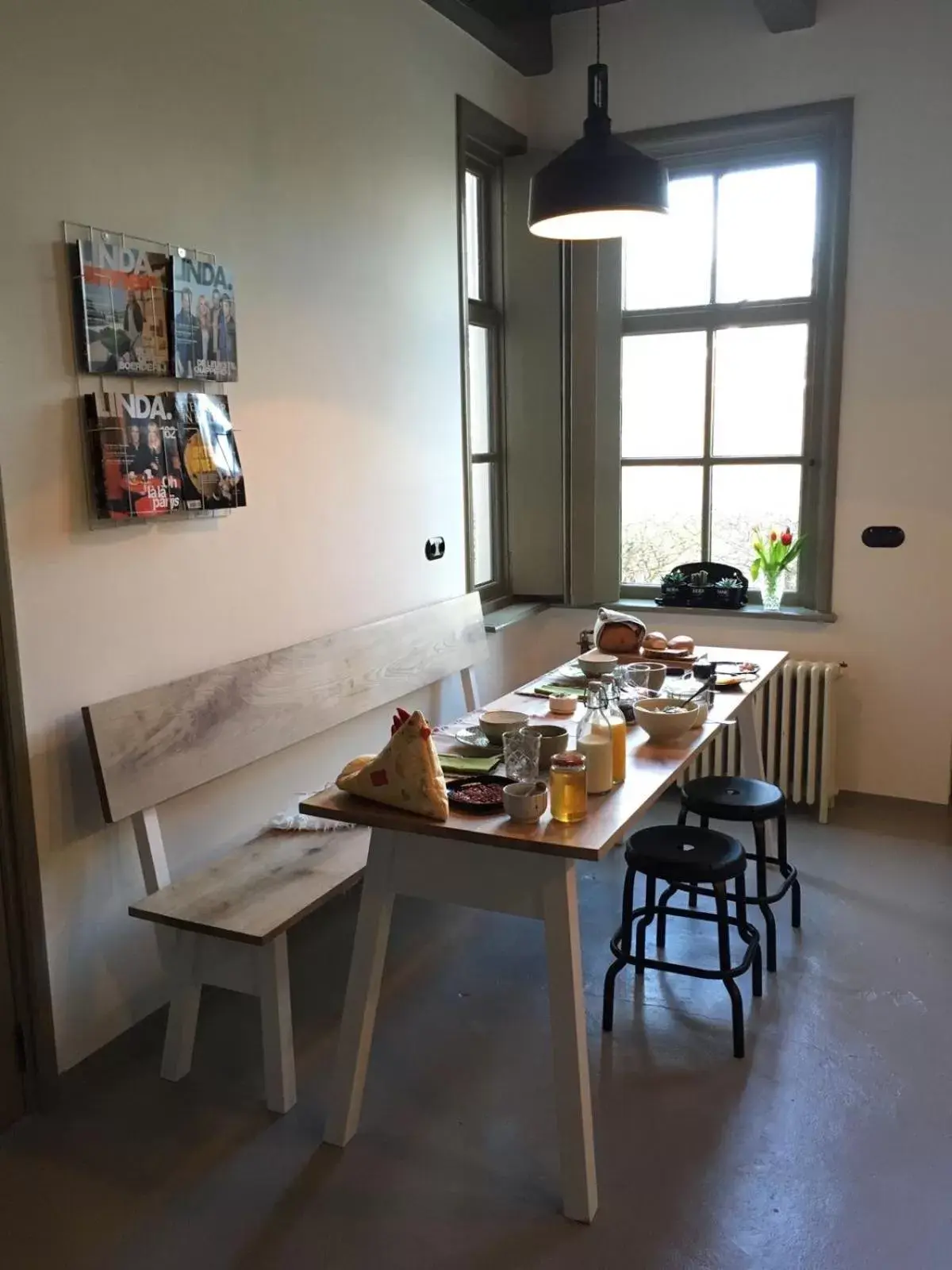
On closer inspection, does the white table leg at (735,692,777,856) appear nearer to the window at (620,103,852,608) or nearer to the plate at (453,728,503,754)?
the window at (620,103,852,608)

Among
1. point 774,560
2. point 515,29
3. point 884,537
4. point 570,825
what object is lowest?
point 570,825

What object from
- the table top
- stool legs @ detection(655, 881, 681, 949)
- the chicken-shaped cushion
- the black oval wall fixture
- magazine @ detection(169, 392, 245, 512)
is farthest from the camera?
the black oval wall fixture

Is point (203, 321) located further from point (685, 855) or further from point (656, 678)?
point (685, 855)

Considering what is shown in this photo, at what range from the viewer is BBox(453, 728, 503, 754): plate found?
2354mm

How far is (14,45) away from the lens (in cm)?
208

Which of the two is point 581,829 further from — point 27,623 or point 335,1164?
point 27,623

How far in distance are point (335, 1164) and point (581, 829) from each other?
0.90m

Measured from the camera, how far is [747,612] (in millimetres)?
4191

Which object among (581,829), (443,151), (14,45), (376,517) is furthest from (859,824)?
(14,45)

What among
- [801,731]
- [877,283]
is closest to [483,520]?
[801,731]

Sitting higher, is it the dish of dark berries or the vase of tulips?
the vase of tulips

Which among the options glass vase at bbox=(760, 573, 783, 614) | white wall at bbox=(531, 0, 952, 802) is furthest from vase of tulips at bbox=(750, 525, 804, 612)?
white wall at bbox=(531, 0, 952, 802)

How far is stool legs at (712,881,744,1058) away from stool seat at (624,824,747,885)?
49 mm

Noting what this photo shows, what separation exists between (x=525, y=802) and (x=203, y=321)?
4.81ft
